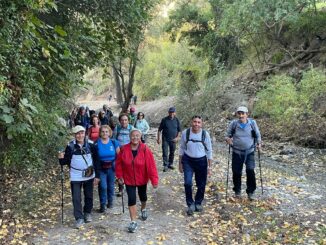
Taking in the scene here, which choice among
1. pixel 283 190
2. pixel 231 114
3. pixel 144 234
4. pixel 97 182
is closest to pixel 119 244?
pixel 144 234

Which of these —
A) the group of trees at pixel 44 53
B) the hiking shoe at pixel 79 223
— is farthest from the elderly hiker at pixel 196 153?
the group of trees at pixel 44 53

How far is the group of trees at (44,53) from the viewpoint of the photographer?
6.14 metres

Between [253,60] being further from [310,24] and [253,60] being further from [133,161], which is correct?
[133,161]

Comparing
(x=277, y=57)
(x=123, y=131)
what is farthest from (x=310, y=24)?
(x=123, y=131)

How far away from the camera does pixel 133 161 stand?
7.10 m

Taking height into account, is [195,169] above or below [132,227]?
above

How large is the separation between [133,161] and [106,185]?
1.62 m

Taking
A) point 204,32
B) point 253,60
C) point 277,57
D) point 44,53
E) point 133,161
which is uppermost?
point 204,32

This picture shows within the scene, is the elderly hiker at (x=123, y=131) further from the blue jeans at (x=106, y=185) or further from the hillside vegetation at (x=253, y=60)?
the hillside vegetation at (x=253, y=60)

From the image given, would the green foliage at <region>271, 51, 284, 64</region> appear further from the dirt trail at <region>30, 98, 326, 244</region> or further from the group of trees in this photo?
the dirt trail at <region>30, 98, 326, 244</region>

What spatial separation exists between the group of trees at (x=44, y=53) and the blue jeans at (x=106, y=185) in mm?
1429

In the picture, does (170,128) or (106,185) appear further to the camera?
(170,128)

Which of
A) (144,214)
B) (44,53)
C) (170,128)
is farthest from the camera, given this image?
(170,128)

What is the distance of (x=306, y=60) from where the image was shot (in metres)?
24.0
